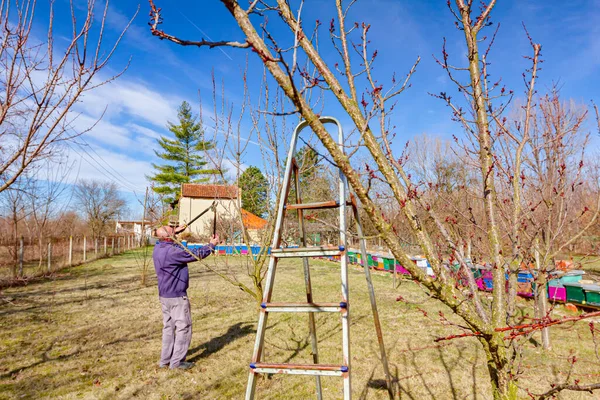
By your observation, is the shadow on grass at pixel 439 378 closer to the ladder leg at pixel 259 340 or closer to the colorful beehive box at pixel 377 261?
the ladder leg at pixel 259 340

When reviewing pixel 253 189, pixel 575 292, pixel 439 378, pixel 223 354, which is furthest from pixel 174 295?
pixel 575 292

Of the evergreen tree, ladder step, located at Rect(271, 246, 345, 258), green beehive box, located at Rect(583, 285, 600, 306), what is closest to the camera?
ladder step, located at Rect(271, 246, 345, 258)

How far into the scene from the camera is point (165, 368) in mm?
4695

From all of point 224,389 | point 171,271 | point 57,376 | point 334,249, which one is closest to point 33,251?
point 57,376

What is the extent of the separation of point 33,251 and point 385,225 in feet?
58.4

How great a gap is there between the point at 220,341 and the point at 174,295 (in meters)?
1.78

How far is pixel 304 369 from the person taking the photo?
2016mm

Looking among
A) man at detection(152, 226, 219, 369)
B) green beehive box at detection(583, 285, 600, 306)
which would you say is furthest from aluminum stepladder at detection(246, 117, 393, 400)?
green beehive box at detection(583, 285, 600, 306)

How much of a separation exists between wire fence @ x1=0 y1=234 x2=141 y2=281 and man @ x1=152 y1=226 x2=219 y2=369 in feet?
12.7

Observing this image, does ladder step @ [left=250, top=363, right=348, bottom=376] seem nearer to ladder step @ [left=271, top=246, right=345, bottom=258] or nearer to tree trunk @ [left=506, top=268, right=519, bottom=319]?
ladder step @ [left=271, top=246, right=345, bottom=258]

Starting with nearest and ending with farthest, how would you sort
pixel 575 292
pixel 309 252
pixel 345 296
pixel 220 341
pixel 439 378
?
pixel 345 296, pixel 309 252, pixel 439 378, pixel 220 341, pixel 575 292

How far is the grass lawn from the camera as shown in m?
A: 4.10

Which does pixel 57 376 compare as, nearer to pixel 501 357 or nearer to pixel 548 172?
pixel 501 357

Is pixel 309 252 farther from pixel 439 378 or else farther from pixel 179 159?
pixel 179 159
